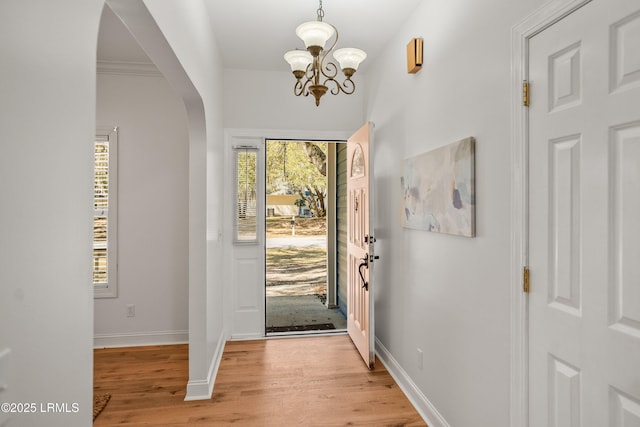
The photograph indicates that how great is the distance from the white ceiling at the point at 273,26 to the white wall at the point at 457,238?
0.18m

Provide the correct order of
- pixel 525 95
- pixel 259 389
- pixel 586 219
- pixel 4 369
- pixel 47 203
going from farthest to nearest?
1. pixel 259 389
2. pixel 525 95
3. pixel 586 219
4. pixel 47 203
5. pixel 4 369

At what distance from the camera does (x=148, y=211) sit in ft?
11.6

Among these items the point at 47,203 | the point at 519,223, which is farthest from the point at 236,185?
the point at 47,203

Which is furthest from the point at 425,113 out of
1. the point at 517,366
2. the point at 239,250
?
the point at 239,250

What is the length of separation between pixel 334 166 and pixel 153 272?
267cm

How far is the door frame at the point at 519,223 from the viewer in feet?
4.81

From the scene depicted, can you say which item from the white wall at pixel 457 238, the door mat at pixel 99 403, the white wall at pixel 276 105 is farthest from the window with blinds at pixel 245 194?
the door mat at pixel 99 403

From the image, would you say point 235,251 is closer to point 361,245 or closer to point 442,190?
point 361,245

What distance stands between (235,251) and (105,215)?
Result: 127 cm

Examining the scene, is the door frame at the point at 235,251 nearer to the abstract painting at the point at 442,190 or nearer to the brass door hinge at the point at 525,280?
the abstract painting at the point at 442,190

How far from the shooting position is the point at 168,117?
3.54 m

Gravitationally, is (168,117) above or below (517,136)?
above

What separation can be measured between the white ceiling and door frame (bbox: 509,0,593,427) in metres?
1.29

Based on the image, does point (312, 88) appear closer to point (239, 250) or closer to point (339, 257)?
point (239, 250)
